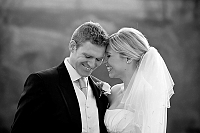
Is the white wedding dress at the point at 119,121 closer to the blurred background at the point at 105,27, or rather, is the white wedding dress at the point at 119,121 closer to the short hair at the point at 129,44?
the short hair at the point at 129,44

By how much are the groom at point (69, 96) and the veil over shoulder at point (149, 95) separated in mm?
316

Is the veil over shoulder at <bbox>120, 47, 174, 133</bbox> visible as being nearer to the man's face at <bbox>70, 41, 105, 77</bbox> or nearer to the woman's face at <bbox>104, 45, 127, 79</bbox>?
the woman's face at <bbox>104, 45, 127, 79</bbox>

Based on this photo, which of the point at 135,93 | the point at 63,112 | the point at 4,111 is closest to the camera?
the point at 63,112

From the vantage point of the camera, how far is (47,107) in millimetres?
2223

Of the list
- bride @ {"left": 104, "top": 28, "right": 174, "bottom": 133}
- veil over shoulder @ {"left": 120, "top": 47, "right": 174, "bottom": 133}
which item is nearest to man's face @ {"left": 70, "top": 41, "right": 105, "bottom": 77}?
bride @ {"left": 104, "top": 28, "right": 174, "bottom": 133}

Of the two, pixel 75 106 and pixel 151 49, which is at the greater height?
pixel 151 49

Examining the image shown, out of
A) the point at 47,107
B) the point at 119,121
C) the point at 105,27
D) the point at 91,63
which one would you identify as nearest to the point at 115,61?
the point at 91,63

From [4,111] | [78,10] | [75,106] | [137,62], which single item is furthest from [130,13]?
[75,106]

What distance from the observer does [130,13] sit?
6.89 metres

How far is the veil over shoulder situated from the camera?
2379 mm

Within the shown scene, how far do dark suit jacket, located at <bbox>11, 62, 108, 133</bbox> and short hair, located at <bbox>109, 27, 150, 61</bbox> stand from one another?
0.61 metres

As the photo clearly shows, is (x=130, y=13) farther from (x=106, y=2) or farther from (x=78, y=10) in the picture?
(x=78, y=10)

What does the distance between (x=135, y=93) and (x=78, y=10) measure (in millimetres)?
4550

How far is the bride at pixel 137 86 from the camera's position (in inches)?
94.5
